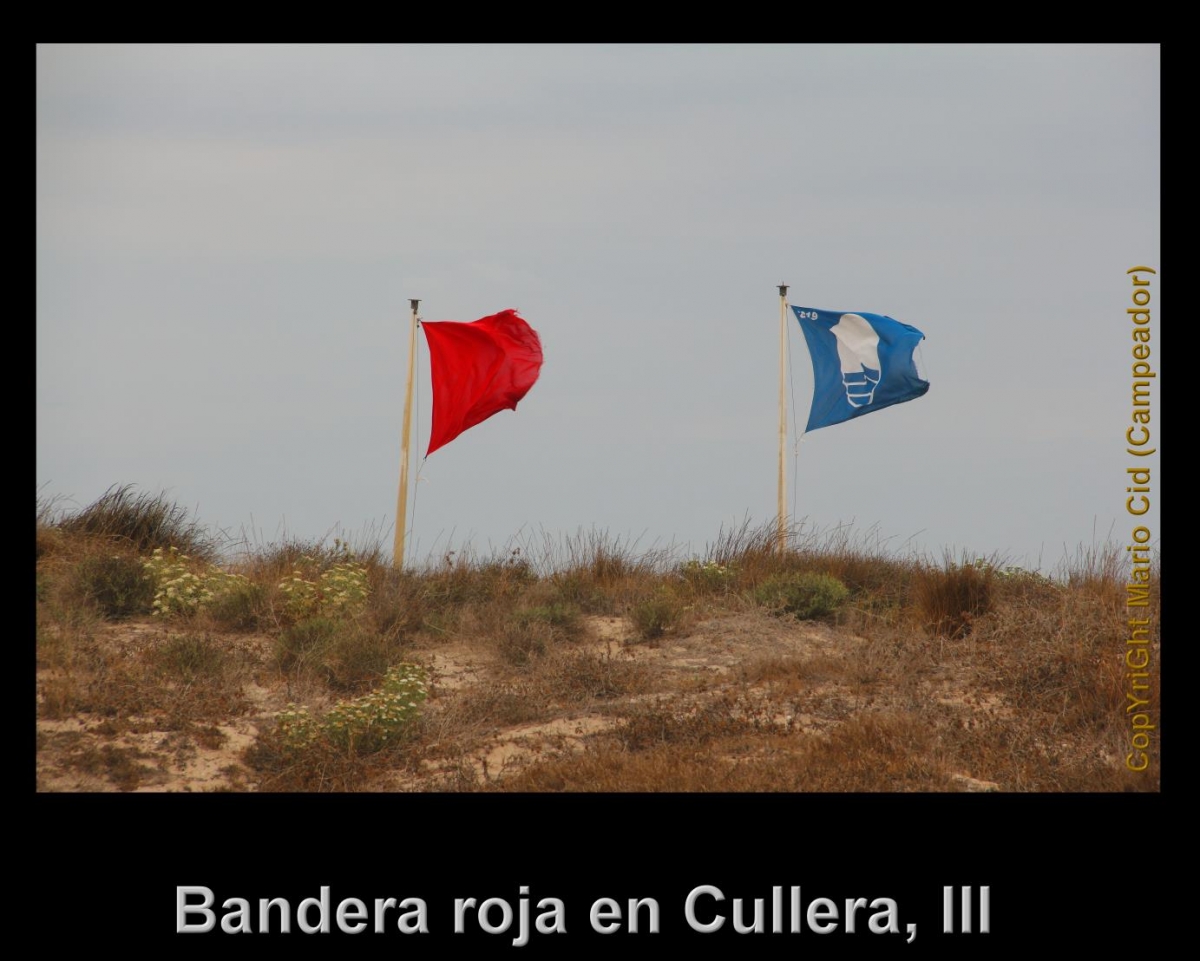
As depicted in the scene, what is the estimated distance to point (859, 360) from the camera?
1482 centimetres

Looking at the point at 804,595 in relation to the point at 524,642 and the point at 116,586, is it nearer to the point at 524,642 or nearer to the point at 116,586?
the point at 524,642

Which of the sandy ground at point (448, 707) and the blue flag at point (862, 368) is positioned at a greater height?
the blue flag at point (862, 368)

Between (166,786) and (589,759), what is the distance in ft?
10.7

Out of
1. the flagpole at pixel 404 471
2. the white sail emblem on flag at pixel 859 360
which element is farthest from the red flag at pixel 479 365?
the white sail emblem on flag at pixel 859 360

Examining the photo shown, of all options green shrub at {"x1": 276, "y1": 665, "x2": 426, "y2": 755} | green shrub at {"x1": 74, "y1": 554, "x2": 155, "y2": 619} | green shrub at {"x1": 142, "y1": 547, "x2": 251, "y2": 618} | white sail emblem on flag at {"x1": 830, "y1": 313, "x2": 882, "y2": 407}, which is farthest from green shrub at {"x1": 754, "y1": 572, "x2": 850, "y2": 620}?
green shrub at {"x1": 74, "y1": 554, "x2": 155, "y2": 619}

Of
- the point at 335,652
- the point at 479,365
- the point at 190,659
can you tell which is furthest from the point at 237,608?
the point at 479,365

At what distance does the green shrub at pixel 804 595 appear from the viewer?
12.8 m

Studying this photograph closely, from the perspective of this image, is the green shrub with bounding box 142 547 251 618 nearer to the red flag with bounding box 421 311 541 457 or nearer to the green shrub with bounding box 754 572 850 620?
the red flag with bounding box 421 311 541 457

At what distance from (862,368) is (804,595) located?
3404mm

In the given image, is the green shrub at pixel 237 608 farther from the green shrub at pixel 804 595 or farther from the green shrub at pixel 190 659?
the green shrub at pixel 804 595

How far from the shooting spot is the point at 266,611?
12.3 m

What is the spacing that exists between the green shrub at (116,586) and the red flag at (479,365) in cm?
381

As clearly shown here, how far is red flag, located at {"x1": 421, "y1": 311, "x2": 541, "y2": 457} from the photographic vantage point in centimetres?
1393

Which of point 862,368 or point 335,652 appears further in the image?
point 862,368
